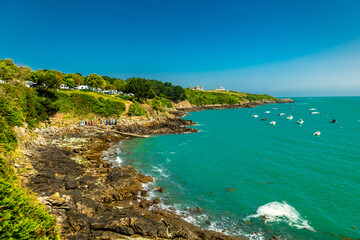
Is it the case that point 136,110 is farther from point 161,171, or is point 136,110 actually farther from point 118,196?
point 118,196

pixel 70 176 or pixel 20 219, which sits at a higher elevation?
pixel 20 219

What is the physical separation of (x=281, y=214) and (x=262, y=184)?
22.0 ft

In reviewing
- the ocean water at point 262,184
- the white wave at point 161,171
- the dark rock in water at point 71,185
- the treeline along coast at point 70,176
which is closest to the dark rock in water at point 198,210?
the ocean water at point 262,184

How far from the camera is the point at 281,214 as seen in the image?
1814 centimetres

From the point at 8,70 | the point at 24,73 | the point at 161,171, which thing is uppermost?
the point at 24,73

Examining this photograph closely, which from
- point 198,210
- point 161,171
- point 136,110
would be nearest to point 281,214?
point 198,210

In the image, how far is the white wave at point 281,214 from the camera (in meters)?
17.0

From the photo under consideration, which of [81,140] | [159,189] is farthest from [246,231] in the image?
[81,140]

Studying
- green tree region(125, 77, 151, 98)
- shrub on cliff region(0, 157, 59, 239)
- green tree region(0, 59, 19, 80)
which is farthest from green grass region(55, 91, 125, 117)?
shrub on cliff region(0, 157, 59, 239)

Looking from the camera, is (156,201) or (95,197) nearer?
(95,197)

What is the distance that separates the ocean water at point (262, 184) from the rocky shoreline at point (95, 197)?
2.41 metres

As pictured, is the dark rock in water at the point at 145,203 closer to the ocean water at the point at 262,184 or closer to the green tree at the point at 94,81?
the ocean water at the point at 262,184

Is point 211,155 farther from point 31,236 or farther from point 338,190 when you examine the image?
point 31,236

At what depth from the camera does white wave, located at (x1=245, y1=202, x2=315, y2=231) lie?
17.0 metres
